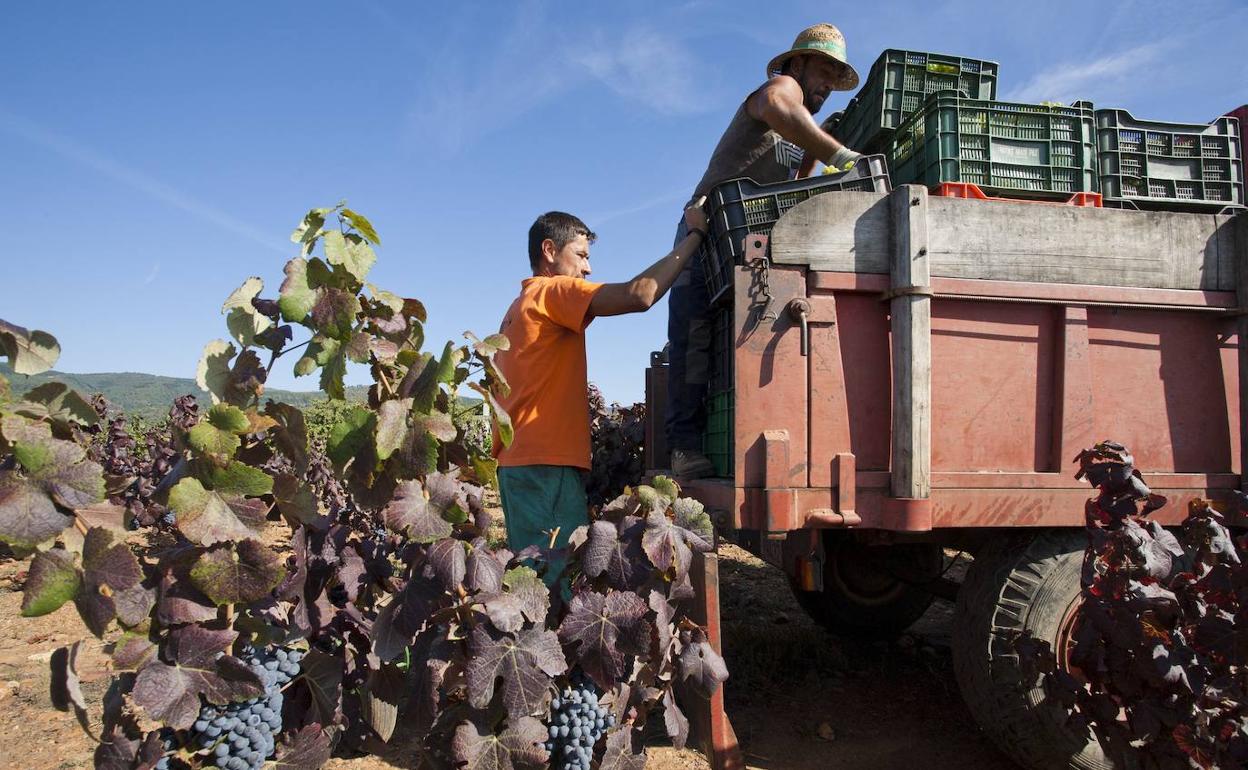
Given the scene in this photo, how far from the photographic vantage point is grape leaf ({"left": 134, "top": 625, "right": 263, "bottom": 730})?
5.15ft

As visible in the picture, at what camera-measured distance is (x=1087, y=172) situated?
344 cm

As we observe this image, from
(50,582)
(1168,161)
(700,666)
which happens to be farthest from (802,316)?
(50,582)

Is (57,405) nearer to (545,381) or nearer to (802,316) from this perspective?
(545,381)

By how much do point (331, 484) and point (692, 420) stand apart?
7790 mm

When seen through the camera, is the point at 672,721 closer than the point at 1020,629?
Yes

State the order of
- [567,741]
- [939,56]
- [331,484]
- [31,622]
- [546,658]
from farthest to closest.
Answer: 1. [331,484]
2. [31,622]
3. [939,56]
4. [567,741]
5. [546,658]

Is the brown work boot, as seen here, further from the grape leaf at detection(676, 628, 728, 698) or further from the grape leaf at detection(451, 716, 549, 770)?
the grape leaf at detection(451, 716, 549, 770)

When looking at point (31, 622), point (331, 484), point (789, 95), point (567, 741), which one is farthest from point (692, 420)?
point (331, 484)

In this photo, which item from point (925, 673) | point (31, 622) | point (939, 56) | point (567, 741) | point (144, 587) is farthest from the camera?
point (31, 622)

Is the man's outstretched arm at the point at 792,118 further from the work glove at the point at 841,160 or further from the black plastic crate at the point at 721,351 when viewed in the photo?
the black plastic crate at the point at 721,351

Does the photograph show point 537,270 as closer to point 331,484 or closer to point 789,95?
point 789,95

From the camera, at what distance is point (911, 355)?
9.30 ft

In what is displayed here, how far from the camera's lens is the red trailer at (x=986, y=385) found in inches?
111

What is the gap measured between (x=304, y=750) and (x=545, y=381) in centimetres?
167
